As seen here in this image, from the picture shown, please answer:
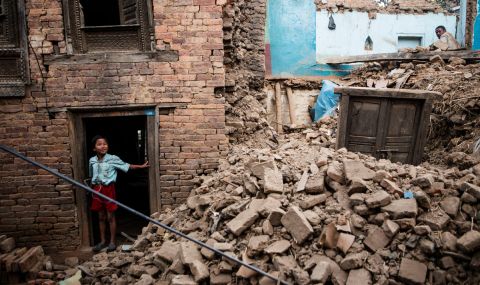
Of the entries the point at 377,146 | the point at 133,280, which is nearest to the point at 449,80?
the point at 377,146

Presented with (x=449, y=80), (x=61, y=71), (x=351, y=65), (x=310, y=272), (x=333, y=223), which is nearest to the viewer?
(x=310, y=272)

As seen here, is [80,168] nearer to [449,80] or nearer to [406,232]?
[406,232]

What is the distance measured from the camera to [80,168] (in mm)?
4895

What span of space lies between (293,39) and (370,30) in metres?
3.46

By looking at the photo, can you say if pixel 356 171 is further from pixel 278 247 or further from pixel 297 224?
pixel 278 247

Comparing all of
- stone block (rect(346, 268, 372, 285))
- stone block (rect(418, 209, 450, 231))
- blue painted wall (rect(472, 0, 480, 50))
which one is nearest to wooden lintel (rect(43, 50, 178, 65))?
stone block (rect(346, 268, 372, 285))

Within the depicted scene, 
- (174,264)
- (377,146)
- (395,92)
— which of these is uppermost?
(395,92)

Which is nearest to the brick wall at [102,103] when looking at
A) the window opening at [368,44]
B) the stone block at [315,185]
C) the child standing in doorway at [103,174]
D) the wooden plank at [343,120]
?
the child standing in doorway at [103,174]

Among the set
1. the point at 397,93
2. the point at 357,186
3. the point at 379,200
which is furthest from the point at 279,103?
the point at 379,200

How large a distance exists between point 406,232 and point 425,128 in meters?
2.64

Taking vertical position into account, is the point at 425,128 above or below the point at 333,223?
above

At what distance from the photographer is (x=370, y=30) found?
12172 mm

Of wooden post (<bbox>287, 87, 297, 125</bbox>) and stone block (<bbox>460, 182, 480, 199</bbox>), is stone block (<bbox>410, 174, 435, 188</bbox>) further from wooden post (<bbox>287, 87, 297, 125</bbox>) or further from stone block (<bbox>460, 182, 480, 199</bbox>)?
wooden post (<bbox>287, 87, 297, 125</bbox>)

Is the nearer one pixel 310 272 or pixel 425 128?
pixel 310 272
